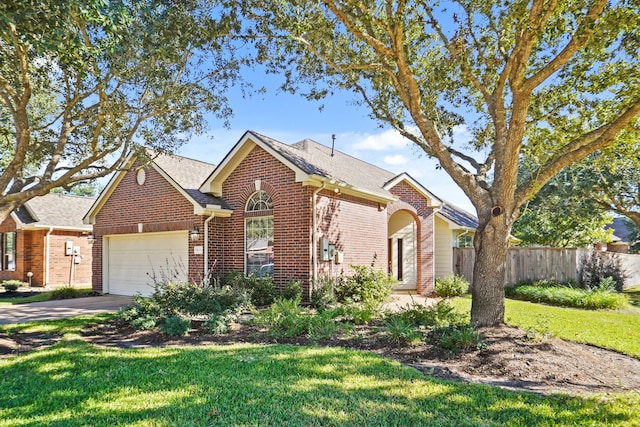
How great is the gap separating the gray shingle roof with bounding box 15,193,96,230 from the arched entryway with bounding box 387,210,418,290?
622 inches

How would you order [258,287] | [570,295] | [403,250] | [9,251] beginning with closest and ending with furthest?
1. [258,287]
2. [570,295]
3. [403,250]
4. [9,251]

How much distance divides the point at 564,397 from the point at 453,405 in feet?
4.95

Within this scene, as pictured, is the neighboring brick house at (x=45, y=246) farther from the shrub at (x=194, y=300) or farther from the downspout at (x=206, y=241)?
the shrub at (x=194, y=300)

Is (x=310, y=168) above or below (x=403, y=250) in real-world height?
above

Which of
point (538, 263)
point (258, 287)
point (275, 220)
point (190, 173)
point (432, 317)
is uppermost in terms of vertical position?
point (190, 173)

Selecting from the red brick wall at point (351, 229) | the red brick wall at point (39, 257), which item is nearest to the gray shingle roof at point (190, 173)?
the red brick wall at point (351, 229)

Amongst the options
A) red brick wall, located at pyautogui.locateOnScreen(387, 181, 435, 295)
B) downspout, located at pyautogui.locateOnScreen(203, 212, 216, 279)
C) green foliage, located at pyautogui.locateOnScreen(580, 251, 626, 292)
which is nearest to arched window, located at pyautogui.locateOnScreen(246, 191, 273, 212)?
downspout, located at pyautogui.locateOnScreen(203, 212, 216, 279)

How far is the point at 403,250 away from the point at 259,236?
8.37m

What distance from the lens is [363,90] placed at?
10891mm

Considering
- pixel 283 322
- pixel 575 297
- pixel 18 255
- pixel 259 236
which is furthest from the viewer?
pixel 18 255

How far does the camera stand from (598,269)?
56.3ft

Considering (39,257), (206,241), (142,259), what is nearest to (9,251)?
(39,257)

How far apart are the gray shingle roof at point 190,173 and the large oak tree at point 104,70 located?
6.18 feet

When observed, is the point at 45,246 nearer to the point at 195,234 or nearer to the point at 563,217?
the point at 195,234
